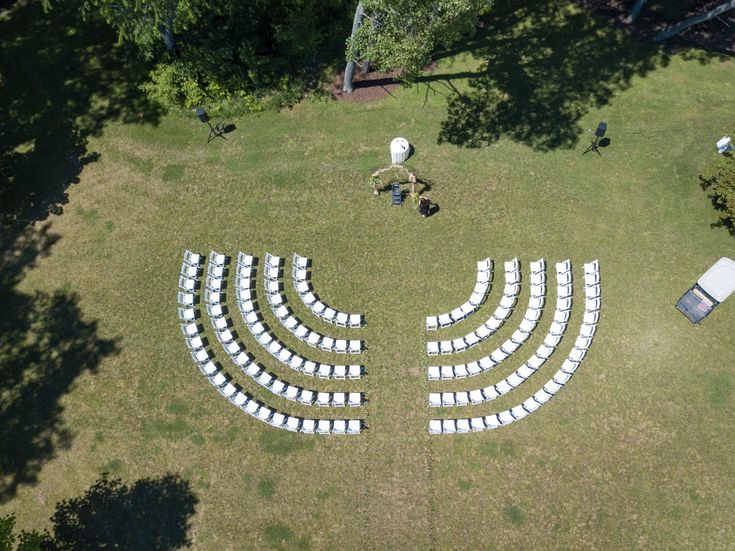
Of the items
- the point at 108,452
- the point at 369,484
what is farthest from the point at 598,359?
the point at 108,452

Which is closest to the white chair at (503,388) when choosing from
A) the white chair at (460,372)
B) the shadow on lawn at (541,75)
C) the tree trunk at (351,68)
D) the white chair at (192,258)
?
the white chair at (460,372)

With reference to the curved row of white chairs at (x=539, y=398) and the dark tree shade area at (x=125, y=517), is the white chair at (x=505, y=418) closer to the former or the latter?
the curved row of white chairs at (x=539, y=398)

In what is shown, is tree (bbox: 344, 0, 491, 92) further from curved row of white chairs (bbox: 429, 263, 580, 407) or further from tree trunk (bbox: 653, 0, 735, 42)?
tree trunk (bbox: 653, 0, 735, 42)

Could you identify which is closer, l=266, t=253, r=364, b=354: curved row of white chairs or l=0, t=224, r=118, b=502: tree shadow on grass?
l=0, t=224, r=118, b=502: tree shadow on grass

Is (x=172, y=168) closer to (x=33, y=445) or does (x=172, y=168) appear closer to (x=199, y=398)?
(x=199, y=398)

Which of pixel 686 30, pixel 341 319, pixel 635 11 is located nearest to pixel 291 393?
pixel 341 319

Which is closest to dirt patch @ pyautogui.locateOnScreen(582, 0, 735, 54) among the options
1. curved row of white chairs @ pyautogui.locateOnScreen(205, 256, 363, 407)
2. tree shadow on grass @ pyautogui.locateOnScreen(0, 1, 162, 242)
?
curved row of white chairs @ pyautogui.locateOnScreen(205, 256, 363, 407)
